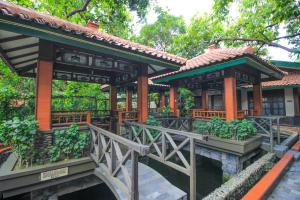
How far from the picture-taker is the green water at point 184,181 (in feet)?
16.4

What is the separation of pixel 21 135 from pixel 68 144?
100 cm

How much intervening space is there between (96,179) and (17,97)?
19.1ft

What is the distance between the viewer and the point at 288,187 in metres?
3.66

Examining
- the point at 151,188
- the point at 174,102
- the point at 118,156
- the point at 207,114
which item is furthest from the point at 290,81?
the point at 118,156

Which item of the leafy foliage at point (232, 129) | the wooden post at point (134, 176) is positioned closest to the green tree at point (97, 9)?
the leafy foliage at point (232, 129)

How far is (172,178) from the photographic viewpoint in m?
6.22

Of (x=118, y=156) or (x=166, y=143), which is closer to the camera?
(x=118, y=156)

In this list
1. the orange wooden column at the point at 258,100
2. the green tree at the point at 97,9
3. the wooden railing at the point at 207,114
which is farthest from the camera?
the green tree at the point at 97,9

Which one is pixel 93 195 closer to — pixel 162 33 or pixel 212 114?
pixel 212 114

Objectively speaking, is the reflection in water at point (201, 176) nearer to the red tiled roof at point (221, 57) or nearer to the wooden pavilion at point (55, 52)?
the wooden pavilion at point (55, 52)

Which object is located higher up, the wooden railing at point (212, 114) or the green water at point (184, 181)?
the wooden railing at point (212, 114)

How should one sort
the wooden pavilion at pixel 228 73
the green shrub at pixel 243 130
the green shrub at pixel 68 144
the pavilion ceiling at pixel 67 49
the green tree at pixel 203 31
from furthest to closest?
the green tree at pixel 203 31 → the wooden pavilion at pixel 228 73 → the green shrub at pixel 243 130 → the green shrub at pixel 68 144 → the pavilion ceiling at pixel 67 49

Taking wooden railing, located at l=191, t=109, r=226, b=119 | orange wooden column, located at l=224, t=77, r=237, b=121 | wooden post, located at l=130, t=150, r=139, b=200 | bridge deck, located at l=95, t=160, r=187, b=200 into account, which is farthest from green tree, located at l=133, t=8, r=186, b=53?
wooden post, located at l=130, t=150, r=139, b=200

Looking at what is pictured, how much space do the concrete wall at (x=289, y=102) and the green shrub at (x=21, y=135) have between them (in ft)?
48.7
